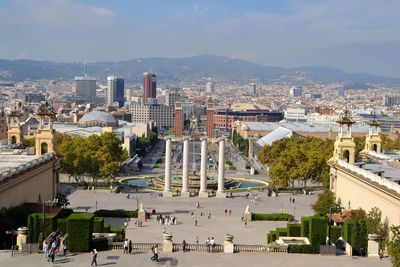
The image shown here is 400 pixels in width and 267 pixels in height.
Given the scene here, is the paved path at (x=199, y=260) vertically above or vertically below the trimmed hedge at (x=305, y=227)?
below

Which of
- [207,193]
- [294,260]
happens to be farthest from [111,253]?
[207,193]

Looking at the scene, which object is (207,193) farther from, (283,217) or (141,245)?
(141,245)

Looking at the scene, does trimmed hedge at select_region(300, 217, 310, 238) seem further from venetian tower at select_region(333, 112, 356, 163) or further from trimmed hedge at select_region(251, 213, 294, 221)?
venetian tower at select_region(333, 112, 356, 163)

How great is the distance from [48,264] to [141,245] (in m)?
6.53

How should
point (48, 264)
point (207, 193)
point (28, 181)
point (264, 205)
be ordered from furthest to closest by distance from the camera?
point (207, 193) < point (264, 205) < point (28, 181) < point (48, 264)

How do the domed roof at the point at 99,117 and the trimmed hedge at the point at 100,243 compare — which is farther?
the domed roof at the point at 99,117

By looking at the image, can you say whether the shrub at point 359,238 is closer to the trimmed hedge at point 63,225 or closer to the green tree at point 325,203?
the green tree at point 325,203

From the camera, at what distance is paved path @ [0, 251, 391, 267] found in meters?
31.1

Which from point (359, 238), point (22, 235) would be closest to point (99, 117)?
point (22, 235)

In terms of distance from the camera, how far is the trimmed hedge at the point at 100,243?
33875mm

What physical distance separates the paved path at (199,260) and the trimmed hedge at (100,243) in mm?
509

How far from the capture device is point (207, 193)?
74.6m

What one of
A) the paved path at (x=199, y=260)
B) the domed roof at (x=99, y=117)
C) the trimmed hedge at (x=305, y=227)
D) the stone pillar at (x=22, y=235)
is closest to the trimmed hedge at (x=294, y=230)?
the trimmed hedge at (x=305, y=227)

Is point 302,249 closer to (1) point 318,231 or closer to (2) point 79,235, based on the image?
(1) point 318,231
